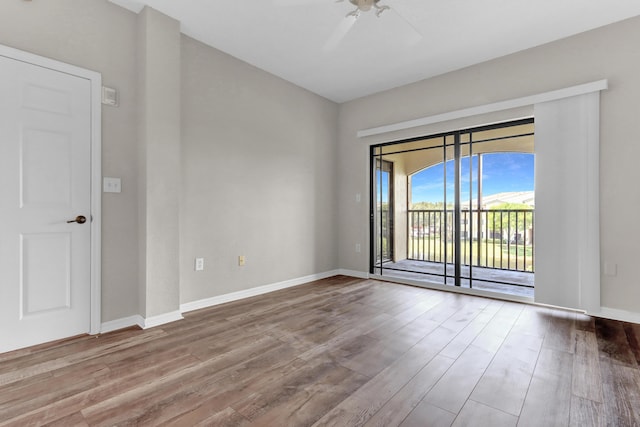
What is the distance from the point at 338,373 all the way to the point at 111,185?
94.0 inches

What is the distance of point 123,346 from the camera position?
228 cm

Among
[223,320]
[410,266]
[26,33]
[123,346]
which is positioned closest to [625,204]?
[410,266]

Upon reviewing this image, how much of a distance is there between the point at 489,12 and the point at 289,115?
98.4 inches

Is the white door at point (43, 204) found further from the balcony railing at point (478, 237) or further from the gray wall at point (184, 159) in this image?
the balcony railing at point (478, 237)

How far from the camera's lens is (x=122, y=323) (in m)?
2.66

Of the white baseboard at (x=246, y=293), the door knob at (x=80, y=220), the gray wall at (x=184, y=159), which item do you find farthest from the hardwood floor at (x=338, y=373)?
the door knob at (x=80, y=220)

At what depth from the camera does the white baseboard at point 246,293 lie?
311 centimetres

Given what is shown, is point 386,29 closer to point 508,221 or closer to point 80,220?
point 508,221

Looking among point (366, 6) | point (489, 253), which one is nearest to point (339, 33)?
point (366, 6)

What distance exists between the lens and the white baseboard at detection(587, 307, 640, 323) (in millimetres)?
2750

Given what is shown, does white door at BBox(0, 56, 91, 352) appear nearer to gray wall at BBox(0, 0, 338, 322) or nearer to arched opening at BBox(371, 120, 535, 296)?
→ gray wall at BBox(0, 0, 338, 322)

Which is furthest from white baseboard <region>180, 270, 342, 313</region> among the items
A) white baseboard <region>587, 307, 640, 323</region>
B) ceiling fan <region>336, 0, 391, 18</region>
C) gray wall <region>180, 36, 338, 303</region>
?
white baseboard <region>587, 307, 640, 323</region>

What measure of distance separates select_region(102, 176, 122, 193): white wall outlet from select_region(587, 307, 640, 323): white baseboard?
4.53 meters

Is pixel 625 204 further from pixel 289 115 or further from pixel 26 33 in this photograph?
pixel 26 33
